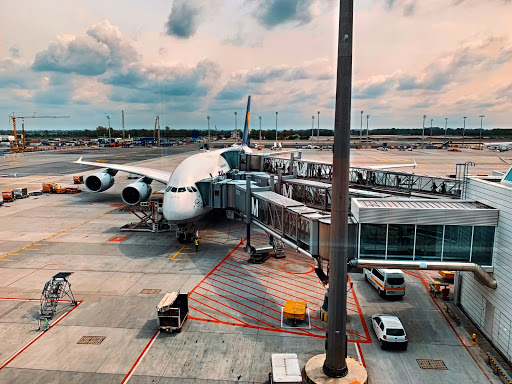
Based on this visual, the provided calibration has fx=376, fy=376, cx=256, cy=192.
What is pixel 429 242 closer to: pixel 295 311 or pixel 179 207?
pixel 295 311

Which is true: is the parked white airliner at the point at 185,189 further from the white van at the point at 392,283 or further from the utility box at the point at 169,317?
the white van at the point at 392,283

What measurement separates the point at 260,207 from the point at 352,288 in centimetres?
902

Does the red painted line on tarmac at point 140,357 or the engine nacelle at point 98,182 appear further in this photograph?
the engine nacelle at point 98,182

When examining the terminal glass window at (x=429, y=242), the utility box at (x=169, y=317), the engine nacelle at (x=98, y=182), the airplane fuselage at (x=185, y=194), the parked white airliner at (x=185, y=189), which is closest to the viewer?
the terminal glass window at (x=429, y=242)

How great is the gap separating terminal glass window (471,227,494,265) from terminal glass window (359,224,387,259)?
503 centimetres

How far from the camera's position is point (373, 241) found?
20.9 m

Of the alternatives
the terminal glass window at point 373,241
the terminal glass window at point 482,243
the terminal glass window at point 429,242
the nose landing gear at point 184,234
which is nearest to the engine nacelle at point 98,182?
the nose landing gear at point 184,234

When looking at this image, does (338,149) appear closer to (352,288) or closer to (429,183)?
(352,288)

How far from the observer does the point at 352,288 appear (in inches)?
1088

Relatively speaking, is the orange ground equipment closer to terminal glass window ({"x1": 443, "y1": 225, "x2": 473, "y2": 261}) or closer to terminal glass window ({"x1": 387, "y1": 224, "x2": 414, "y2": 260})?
terminal glass window ({"x1": 387, "y1": 224, "x2": 414, "y2": 260})

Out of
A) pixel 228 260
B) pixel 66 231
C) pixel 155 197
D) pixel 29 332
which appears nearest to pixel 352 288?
pixel 228 260

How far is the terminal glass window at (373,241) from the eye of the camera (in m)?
20.8

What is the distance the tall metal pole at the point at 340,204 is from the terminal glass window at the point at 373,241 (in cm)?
457

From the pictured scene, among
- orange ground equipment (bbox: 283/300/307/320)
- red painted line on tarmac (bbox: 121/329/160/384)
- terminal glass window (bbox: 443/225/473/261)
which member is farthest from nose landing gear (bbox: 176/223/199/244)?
terminal glass window (bbox: 443/225/473/261)
